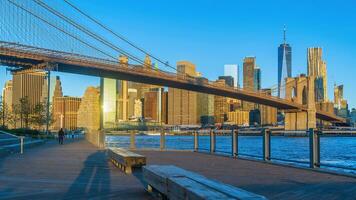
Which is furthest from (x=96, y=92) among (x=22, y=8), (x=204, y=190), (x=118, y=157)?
(x=204, y=190)

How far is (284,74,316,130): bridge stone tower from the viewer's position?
250ft

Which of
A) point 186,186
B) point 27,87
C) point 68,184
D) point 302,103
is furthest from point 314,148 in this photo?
point 27,87

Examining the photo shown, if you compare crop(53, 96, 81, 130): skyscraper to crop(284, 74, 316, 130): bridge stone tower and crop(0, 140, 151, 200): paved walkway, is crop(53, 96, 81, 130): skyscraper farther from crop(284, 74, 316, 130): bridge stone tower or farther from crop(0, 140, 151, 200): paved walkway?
crop(0, 140, 151, 200): paved walkway

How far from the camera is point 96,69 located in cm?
4872

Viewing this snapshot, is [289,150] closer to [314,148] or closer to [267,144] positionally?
[267,144]

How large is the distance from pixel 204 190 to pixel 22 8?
134ft

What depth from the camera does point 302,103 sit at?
84188 mm

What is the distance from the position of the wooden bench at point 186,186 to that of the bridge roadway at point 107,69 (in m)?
33.9

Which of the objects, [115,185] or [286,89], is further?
[286,89]

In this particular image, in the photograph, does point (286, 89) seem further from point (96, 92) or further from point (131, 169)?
point (131, 169)

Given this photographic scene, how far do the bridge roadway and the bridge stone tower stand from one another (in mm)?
1844

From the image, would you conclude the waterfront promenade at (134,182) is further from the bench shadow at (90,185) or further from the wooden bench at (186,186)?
the wooden bench at (186,186)

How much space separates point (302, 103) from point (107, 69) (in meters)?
43.8

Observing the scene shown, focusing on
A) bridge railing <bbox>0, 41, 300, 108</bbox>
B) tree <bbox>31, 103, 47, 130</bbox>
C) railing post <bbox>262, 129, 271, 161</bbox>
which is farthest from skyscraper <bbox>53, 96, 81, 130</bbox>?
railing post <bbox>262, 129, 271, 161</bbox>
